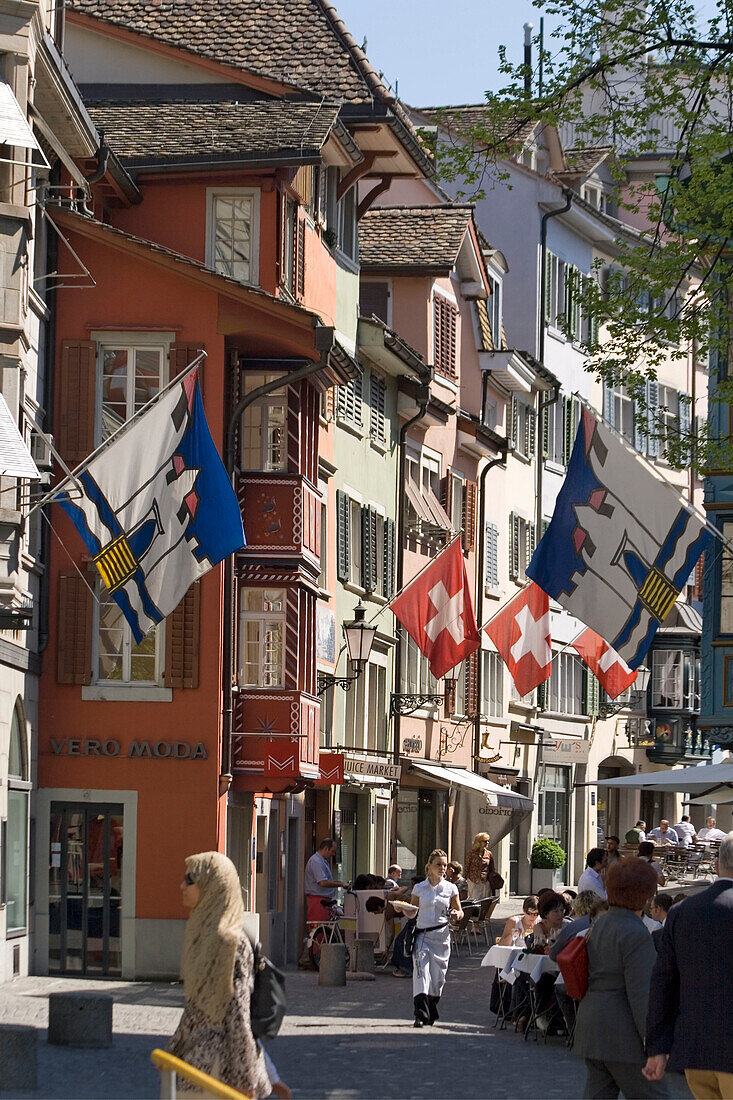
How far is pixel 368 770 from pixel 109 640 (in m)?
8.38

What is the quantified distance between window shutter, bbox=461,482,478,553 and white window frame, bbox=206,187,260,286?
19.3 metres

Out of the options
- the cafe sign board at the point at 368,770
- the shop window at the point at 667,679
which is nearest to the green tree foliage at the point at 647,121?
the cafe sign board at the point at 368,770

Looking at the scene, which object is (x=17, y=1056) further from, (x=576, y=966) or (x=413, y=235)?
(x=413, y=235)

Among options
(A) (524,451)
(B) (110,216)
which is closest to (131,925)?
(B) (110,216)

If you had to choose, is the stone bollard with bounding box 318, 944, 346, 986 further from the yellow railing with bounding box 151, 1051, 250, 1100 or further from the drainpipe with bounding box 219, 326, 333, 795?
the yellow railing with bounding box 151, 1051, 250, 1100

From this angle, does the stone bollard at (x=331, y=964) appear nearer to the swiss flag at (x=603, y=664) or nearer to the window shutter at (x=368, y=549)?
the swiss flag at (x=603, y=664)

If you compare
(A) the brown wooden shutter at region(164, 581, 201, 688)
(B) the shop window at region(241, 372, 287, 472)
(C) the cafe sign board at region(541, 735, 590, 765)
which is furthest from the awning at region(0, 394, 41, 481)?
(C) the cafe sign board at region(541, 735, 590, 765)

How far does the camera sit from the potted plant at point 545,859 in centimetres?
4862

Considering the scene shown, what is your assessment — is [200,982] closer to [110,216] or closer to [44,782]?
[44,782]

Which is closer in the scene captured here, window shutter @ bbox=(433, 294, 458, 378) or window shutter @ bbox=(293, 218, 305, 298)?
window shutter @ bbox=(293, 218, 305, 298)

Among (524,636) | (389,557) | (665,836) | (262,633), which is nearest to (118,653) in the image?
(262,633)

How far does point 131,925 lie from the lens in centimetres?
2583

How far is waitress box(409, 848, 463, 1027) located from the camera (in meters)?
20.4

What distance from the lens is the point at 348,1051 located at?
→ 18312 mm
